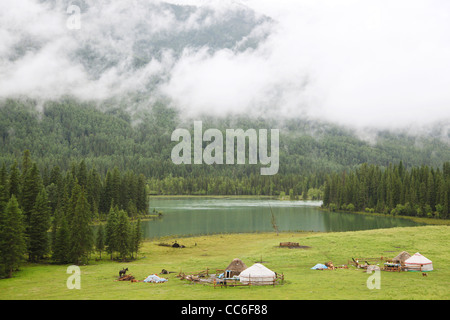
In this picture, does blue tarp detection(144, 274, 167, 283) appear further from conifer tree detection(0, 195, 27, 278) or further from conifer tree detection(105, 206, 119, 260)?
conifer tree detection(105, 206, 119, 260)

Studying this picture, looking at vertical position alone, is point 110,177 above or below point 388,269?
above

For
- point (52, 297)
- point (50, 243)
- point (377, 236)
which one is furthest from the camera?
point (377, 236)

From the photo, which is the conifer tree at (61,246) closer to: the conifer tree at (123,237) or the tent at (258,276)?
the conifer tree at (123,237)

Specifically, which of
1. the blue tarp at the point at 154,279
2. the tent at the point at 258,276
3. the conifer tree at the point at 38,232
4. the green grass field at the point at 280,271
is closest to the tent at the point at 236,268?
the tent at the point at 258,276

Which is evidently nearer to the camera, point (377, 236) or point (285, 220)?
point (377, 236)

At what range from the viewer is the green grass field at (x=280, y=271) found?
37.0m

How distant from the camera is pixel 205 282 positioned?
1734 inches

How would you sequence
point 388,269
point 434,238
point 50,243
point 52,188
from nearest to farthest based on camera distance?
point 388,269 → point 50,243 → point 434,238 → point 52,188

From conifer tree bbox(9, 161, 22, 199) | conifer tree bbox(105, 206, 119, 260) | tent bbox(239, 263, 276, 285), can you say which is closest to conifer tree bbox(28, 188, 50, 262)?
conifer tree bbox(105, 206, 119, 260)

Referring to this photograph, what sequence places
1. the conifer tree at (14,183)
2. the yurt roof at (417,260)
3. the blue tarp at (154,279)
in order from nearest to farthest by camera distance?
the blue tarp at (154,279) < the yurt roof at (417,260) < the conifer tree at (14,183)

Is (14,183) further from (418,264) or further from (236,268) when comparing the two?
(418,264)
